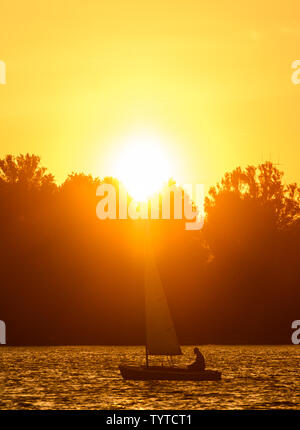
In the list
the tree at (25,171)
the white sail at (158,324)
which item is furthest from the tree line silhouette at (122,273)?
the white sail at (158,324)

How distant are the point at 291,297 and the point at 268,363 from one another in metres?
47.2

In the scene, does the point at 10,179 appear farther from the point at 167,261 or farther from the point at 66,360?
the point at 66,360

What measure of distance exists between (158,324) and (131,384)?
525cm

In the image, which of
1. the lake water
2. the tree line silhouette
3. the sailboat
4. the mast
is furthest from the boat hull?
the tree line silhouette

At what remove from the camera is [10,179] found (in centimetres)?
16250

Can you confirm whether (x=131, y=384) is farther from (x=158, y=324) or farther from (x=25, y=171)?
(x=25, y=171)

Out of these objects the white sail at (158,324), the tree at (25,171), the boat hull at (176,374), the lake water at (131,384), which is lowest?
Result: the lake water at (131,384)

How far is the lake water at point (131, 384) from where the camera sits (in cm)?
7054

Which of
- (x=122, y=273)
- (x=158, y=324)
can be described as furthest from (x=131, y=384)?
(x=122, y=273)

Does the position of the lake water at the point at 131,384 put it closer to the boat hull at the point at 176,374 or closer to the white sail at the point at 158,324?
the boat hull at the point at 176,374

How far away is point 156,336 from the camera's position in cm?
8250

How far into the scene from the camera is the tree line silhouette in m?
142

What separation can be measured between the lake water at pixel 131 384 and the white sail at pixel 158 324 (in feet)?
9.52
